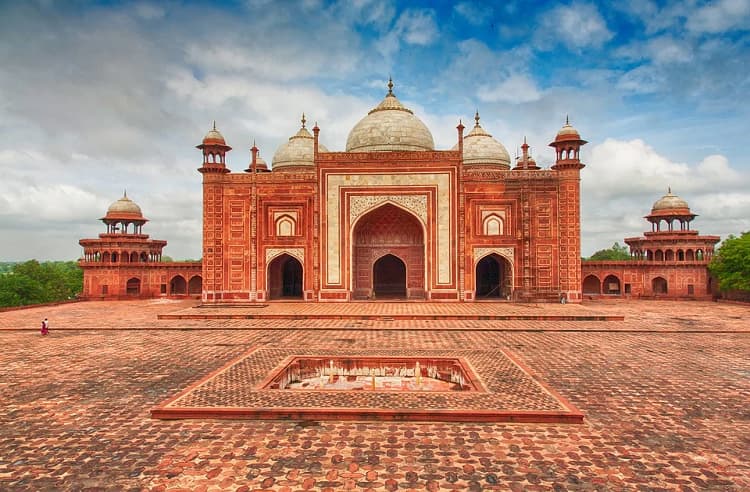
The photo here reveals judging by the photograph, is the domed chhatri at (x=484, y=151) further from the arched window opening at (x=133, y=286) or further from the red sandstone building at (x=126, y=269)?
the arched window opening at (x=133, y=286)

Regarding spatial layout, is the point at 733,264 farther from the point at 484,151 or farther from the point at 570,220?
the point at 484,151

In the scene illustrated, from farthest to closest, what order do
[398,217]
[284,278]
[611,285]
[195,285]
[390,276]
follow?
1. [195,285]
2. [611,285]
3. [390,276]
4. [284,278]
5. [398,217]

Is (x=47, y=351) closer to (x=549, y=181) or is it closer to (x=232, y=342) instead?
(x=232, y=342)

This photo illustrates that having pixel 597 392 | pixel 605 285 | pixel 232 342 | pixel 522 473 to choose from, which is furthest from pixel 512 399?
pixel 605 285

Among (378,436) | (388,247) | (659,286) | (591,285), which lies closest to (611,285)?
(591,285)

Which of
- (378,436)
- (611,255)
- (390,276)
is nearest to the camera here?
(378,436)

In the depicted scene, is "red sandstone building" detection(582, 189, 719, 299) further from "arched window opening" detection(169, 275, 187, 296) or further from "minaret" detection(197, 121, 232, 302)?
"arched window opening" detection(169, 275, 187, 296)

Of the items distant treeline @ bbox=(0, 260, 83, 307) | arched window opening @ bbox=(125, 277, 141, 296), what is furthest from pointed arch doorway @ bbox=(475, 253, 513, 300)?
distant treeline @ bbox=(0, 260, 83, 307)
